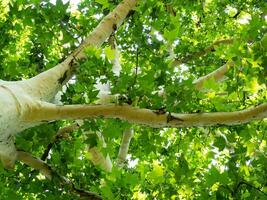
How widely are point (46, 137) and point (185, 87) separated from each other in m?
1.42

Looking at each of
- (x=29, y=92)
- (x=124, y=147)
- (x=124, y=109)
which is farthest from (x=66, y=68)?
(x=124, y=147)

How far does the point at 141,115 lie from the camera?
9.18 feet

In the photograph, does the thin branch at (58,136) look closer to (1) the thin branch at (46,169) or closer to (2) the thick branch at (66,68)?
(1) the thin branch at (46,169)

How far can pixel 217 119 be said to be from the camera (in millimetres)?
2777

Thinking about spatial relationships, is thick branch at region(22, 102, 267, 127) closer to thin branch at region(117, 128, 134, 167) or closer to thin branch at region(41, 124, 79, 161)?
thin branch at region(41, 124, 79, 161)

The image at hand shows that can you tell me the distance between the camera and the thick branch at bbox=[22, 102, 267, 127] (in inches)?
109

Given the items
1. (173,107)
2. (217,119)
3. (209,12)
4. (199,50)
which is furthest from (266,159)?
(209,12)

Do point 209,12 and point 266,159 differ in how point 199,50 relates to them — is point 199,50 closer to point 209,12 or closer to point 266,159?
point 209,12

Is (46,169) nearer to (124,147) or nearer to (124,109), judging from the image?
(124,109)

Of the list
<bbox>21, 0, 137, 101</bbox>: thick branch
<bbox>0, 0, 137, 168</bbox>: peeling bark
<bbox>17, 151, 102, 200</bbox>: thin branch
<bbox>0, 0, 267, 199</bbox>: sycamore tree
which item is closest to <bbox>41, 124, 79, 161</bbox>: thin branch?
<bbox>0, 0, 267, 199</bbox>: sycamore tree

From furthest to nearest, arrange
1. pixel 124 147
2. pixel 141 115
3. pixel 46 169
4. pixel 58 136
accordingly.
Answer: pixel 124 147 → pixel 58 136 → pixel 46 169 → pixel 141 115

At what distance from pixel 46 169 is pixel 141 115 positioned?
0.99 meters

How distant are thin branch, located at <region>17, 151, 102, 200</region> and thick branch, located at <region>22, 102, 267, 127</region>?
533mm

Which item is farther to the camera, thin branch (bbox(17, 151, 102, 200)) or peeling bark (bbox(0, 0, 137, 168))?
thin branch (bbox(17, 151, 102, 200))
